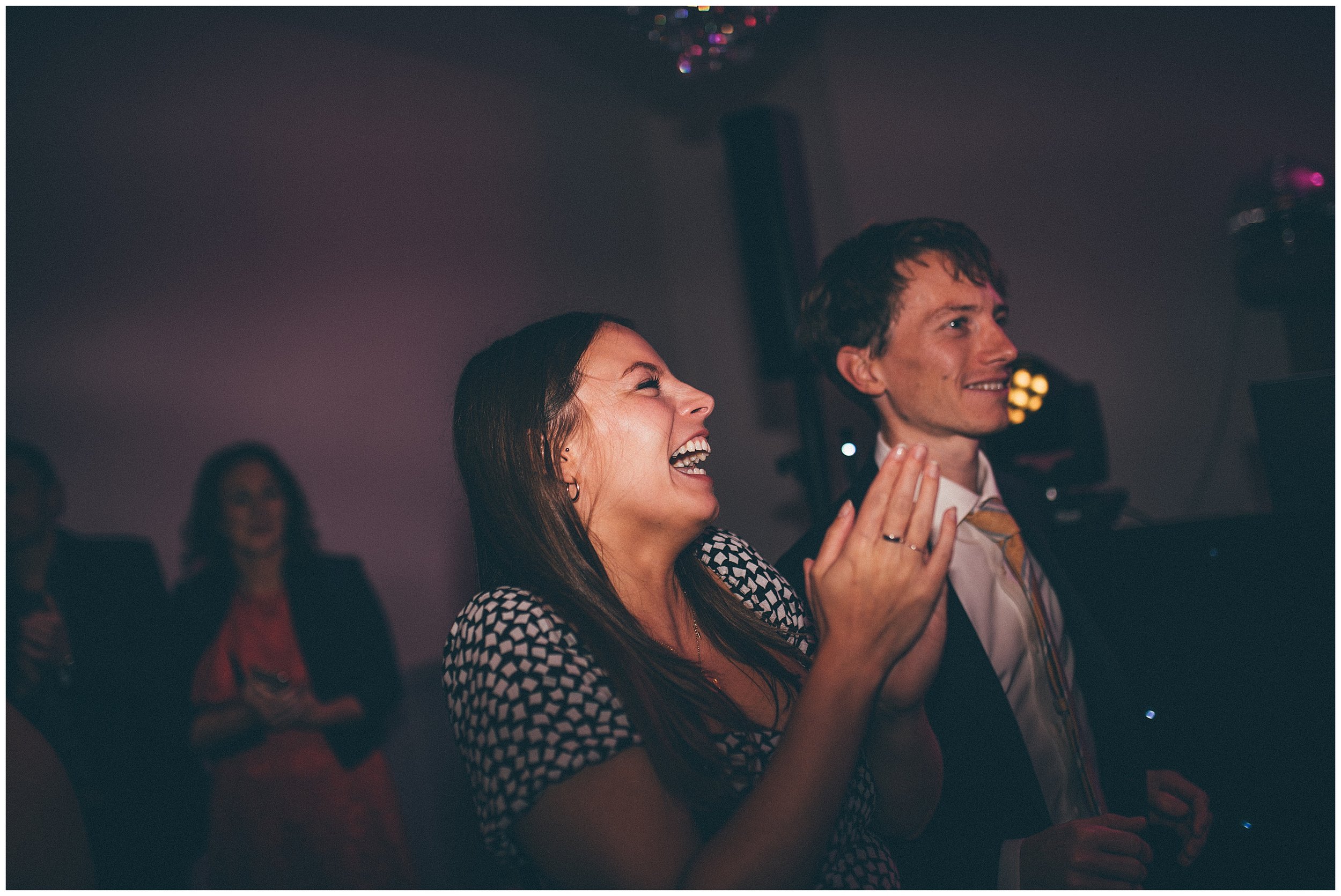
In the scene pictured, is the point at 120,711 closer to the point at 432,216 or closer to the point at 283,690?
the point at 283,690

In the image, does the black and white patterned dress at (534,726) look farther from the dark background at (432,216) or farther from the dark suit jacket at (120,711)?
the dark background at (432,216)

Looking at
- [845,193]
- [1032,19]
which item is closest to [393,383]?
[845,193]

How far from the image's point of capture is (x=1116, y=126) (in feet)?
10.7

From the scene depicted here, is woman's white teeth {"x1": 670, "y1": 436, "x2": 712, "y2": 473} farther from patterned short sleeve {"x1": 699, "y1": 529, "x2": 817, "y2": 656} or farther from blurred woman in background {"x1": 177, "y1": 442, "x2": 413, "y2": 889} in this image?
blurred woman in background {"x1": 177, "y1": 442, "x2": 413, "y2": 889}

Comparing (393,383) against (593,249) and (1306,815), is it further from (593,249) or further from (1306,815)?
(1306,815)

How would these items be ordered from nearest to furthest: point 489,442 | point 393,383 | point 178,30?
point 489,442
point 178,30
point 393,383

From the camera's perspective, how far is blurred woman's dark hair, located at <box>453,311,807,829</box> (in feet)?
3.07

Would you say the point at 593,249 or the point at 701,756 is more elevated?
the point at 593,249

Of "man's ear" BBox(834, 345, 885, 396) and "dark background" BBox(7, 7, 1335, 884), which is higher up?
"dark background" BBox(7, 7, 1335, 884)

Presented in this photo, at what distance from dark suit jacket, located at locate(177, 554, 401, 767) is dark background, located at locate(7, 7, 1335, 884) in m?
0.36

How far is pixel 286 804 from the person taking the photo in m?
2.42

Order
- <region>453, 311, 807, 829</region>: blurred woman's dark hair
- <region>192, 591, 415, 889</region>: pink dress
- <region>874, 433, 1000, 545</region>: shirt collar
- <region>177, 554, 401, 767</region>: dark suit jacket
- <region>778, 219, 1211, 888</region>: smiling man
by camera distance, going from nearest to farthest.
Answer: <region>453, 311, 807, 829</region>: blurred woman's dark hair
<region>778, 219, 1211, 888</region>: smiling man
<region>874, 433, 1000, 545</region>: shirt collar
<region>192, 591, 415, 889</region>: pink dress
<region>177, 554, 401, 767</region>: dark suit jacket

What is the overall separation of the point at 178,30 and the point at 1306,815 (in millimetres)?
4292

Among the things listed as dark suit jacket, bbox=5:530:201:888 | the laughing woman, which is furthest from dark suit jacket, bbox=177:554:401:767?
the laughing woman
